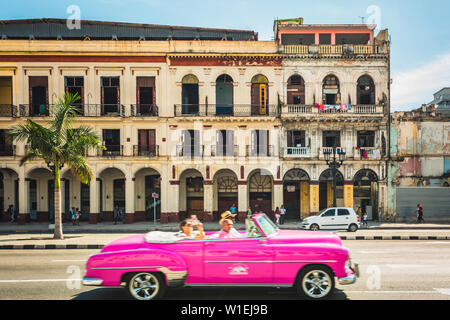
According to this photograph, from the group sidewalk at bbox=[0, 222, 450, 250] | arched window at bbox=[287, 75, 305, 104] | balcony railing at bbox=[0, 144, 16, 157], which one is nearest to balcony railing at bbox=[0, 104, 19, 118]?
balcony railing at bbox=[0, 144, 16, 157]

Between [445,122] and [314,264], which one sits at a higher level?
[445,122]

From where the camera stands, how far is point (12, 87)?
86.0 ft

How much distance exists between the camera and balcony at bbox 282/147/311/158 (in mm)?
26328

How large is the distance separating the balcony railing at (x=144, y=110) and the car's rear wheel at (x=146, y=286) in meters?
20.3

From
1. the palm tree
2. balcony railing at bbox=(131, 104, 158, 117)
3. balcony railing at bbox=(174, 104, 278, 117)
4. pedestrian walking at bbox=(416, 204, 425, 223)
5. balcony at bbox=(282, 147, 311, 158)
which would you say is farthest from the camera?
balcony at bbox=(282, 147, 311, 158)

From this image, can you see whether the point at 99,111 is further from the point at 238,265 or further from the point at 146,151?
the point at 238,265

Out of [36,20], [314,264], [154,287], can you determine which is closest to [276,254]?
[314,264]

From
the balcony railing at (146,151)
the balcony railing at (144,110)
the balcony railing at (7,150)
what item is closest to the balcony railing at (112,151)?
the balcony railing at (146,151)

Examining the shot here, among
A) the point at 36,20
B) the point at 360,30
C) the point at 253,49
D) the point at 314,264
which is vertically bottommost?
the point at 314,264

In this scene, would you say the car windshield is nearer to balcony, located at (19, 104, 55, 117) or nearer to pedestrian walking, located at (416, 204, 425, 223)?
pedestrian walking, located at (416, 204, 425, 223)

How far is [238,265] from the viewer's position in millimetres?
6785

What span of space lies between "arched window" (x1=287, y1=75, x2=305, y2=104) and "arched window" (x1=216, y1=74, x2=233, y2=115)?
4.51 m

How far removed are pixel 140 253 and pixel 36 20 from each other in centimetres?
3074
